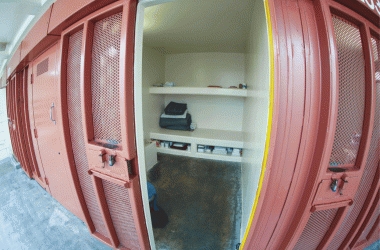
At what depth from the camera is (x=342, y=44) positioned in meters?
0.68

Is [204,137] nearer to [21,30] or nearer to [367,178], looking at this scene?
[367,178]

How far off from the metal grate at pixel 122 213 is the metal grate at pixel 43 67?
1423 millimetres

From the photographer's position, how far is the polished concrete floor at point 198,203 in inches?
51.2

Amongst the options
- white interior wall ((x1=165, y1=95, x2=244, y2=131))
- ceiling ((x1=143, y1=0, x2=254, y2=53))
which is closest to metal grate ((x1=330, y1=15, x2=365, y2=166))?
ceiling ((x1=143, y1=0, x2=254, y2=53))

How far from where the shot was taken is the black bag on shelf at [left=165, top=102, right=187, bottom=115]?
10.1 feet

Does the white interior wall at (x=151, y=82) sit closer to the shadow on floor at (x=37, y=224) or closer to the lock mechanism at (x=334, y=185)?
the shadow on floor at (x=37, y=224)

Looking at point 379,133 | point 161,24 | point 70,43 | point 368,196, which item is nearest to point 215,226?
point 368,196

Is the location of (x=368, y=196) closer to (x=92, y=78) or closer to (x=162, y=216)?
(x=162, y=216)

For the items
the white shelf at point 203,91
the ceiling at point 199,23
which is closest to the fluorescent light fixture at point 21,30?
the ceiling at point 199,23

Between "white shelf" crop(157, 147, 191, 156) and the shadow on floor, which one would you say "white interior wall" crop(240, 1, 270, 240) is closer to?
the shadow on floor

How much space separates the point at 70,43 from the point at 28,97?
1413 mm

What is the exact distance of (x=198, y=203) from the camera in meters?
1.71

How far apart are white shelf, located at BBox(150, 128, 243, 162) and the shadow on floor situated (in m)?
1.76

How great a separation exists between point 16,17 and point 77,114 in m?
1.58
